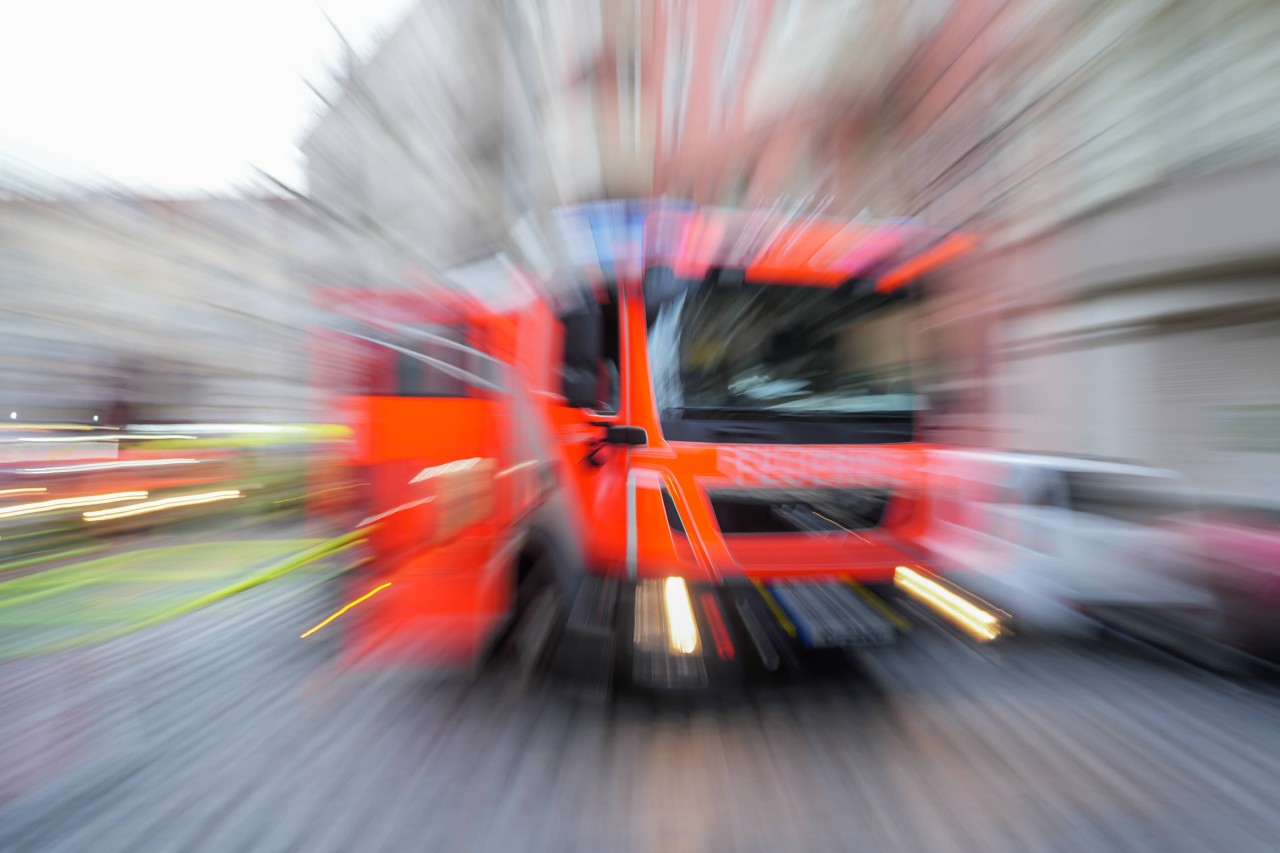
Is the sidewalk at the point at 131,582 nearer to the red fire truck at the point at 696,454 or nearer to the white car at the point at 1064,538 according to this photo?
the red fire truck at the point at 696,454

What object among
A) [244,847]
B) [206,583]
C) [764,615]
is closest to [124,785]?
[244,847]

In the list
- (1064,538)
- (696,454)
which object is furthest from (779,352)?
(1064,538)

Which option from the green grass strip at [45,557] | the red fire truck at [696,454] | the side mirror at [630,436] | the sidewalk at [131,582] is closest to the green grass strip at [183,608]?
the sidewalk at [131,582]

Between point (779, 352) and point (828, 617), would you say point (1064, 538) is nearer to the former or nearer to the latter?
point (828, 617)

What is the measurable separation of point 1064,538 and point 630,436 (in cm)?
241

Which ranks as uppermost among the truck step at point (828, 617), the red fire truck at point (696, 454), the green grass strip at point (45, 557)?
the red fire truck at point (696, 454)

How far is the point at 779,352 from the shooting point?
3090mm

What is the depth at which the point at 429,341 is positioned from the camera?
14.4ft

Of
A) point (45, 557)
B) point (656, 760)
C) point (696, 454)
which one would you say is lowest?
point (45, 557)

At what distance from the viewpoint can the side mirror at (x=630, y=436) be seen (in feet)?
9.77

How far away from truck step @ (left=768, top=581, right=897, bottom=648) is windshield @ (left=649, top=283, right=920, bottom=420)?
750mm

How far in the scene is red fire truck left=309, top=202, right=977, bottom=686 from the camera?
2.83 meters

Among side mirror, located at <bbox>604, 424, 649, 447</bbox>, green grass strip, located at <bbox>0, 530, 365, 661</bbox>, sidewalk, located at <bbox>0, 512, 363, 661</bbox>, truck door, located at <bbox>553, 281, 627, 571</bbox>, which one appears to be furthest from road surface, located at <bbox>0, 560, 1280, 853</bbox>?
side mirror, located at <bbox>604, 424, 649, 447</bbox>

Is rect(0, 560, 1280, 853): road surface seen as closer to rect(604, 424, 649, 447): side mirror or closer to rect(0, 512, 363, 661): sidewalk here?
rect(0, 512, 363, 661): sidewalk
